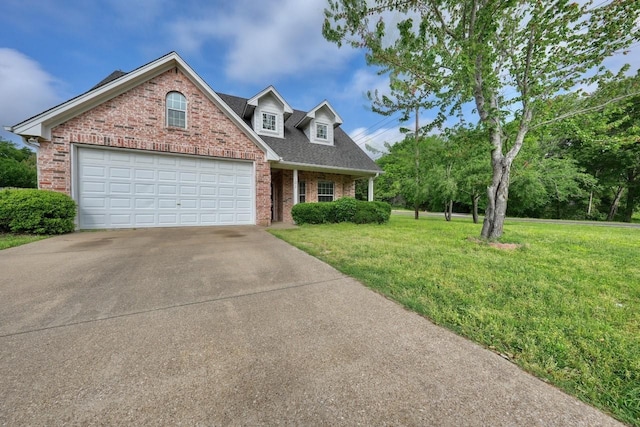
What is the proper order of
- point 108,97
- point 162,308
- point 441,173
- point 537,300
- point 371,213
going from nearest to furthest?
point 162,308
point 537,300
point 108,97
point 371,213
point 441,173

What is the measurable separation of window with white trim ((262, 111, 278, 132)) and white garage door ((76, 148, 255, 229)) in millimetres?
3095

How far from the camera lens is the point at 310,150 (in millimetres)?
12539

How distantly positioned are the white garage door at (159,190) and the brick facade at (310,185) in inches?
104

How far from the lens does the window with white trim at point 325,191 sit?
1345 cm

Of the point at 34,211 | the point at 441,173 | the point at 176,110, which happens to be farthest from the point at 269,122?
the point at 441,173

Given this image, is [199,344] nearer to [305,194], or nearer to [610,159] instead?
[305,194]

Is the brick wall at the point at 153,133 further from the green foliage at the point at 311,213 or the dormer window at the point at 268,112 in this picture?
the dormer window at the point at 268,112

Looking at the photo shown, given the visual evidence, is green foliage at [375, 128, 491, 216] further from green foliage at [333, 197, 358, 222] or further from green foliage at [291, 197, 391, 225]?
green foliage at [333, 197, 358, 222]

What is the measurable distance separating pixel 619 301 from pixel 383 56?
6.64 meters

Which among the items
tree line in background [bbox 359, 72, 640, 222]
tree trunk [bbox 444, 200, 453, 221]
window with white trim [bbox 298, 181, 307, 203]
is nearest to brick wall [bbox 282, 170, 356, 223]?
window with white trim [bbox 298, 181, 307, 203]

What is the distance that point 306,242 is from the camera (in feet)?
21.4

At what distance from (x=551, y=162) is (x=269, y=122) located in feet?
65.8

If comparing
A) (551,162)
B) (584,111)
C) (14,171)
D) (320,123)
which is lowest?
(584,111)

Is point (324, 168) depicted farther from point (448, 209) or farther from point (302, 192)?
point (448, 209)
